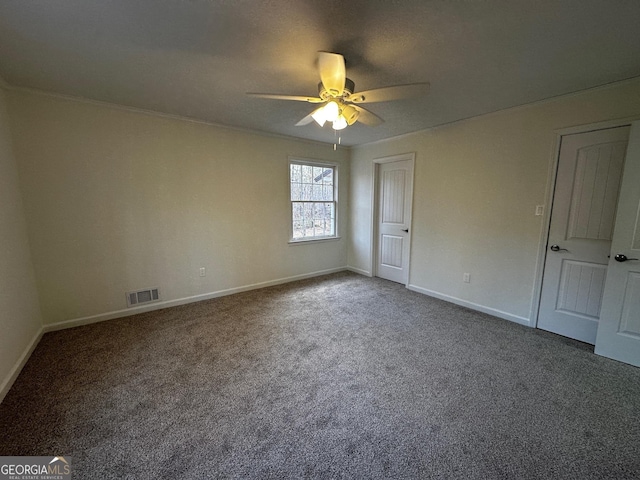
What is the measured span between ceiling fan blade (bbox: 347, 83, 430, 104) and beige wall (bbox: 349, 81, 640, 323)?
1734mm

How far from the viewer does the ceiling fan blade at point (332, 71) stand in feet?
5.07

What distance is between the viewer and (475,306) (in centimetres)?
329

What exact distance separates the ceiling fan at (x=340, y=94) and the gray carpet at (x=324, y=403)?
205 cm

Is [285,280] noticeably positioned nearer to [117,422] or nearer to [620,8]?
[117,422]

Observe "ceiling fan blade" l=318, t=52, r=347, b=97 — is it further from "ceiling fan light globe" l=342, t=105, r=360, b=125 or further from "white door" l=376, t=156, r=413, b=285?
"white door" l=376, t=156, r=413, b=285

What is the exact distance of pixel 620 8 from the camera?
4.50ft

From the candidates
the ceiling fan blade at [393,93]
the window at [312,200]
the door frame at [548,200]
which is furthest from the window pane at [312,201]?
the door frame at [548,200]

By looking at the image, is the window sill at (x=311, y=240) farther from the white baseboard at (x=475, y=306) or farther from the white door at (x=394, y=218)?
the white baseboard at (x=475, y=306)

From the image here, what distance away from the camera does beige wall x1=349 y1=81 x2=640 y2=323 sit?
2.58 meters

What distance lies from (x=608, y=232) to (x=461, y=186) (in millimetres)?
1413

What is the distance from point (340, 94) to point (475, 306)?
Result: 3.02m

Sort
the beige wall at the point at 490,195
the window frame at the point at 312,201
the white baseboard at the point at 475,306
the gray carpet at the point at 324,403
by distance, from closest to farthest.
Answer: the gray carpet at the point at 324,403
the beige wall at the point at 490,195
the white baseboard at the point at 475,306
the window frame at the point at 312,201

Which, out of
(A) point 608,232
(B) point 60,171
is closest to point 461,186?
(A) point 608,232

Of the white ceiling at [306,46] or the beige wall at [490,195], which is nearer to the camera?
the white ceiling at [306,46]
